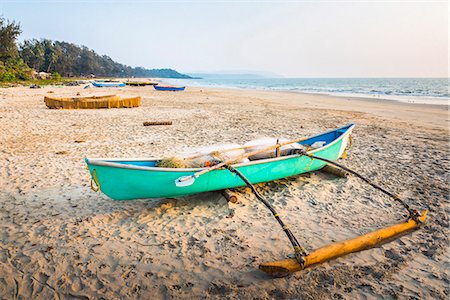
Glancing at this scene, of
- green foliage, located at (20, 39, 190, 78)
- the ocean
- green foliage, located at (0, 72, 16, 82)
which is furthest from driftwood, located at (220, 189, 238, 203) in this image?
green foliage, located at (20, 39, 190, 78)

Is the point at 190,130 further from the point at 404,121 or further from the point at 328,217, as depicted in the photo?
the point at 404,121

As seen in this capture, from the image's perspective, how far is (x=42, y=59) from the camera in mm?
56031

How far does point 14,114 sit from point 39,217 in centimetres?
984

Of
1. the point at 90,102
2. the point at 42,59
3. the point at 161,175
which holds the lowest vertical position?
the point at 161,175

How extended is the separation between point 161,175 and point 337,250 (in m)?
2.29

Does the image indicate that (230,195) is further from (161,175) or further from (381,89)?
(381,89)

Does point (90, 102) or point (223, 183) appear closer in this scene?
point (223, 183)

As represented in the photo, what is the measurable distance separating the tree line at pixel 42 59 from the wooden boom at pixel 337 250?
3669 cm

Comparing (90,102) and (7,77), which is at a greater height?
(7,77)

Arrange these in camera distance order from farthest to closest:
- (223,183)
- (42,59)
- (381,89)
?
(42,59) → (381,89) → (223,183)

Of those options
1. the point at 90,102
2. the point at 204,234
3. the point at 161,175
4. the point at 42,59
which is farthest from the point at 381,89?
the point at 42,59

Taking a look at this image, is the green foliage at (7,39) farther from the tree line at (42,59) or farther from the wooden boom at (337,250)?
the wooden boom at (337,250)

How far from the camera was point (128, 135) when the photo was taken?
853 centimetres

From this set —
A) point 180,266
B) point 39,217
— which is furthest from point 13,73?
point 180,266
